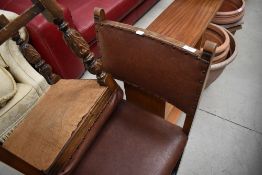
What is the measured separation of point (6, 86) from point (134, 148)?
2.63 feet

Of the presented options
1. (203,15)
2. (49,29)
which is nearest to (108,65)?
(49,29)

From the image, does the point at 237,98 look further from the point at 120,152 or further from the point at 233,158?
the point at 120,152

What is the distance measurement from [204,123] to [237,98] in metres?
0.33

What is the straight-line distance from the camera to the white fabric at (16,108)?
1.13 meters

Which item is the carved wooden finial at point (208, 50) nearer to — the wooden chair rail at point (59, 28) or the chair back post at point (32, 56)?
the wooden chair rail at point (59, 28)

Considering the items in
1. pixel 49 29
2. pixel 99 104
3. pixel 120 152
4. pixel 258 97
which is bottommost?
pixel 258 97

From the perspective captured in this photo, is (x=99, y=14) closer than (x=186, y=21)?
Yes

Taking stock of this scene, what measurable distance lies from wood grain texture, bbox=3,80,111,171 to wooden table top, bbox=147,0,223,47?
2.02ft

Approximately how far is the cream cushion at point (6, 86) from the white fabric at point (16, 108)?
0.10ft

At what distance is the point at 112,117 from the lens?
0.93 metres

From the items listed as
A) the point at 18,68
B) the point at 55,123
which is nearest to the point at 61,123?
the point at 55,123

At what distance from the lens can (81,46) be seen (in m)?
0.75

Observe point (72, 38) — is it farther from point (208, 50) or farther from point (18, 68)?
point (18, 68)

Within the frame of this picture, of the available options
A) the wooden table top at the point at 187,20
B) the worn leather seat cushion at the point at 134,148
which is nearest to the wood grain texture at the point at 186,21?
the wooden table top at the point at 187,20
